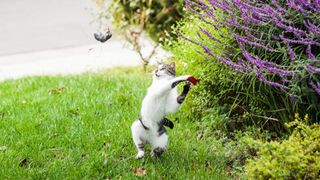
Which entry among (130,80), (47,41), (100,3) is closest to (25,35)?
(47,41)

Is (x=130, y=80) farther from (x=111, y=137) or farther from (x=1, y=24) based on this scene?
(x=1, y=24)

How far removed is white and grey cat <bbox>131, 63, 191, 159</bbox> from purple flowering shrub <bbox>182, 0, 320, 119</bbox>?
308 mm

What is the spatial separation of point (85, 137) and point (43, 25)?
6.14 m

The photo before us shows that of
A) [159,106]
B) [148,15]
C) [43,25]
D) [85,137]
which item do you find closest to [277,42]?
[159,106]

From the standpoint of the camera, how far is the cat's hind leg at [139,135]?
403 cm

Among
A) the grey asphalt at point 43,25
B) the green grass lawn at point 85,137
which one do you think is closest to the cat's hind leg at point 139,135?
the green grass lawn at point 85,137

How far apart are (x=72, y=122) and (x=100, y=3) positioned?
3.12 m

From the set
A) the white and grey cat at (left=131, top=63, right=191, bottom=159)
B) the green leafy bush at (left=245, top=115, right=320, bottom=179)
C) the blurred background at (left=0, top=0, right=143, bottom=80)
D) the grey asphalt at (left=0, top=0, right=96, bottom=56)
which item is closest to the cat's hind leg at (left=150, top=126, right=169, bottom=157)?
the white and grey cat at (left=131, top=63, right=191, bottom=159)

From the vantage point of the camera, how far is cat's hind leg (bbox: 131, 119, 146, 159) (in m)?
4.03

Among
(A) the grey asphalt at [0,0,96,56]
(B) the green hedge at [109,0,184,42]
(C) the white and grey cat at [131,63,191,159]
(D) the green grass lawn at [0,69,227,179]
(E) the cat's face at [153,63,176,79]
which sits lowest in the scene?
(A) the grey asphalt at [0,0,96,56]

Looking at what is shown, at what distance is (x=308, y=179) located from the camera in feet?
11.1

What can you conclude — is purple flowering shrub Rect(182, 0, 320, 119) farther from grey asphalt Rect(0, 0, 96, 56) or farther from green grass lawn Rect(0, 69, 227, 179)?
grey asphalt Rect(0, 0, 96, 56)

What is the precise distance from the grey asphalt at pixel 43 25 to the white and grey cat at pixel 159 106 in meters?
5.03

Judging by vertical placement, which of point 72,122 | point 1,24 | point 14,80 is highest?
point 72,122
